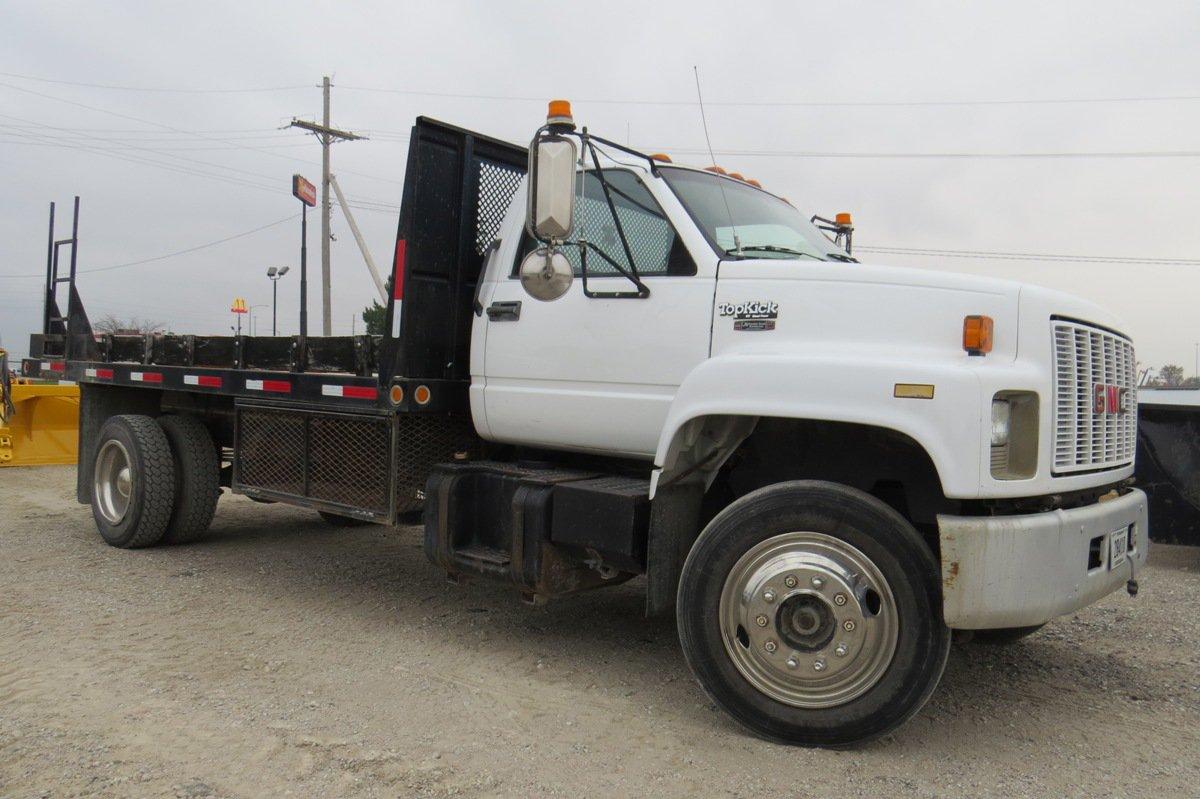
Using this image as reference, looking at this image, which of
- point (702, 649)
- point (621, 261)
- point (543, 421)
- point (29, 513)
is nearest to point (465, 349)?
point (543, 421)

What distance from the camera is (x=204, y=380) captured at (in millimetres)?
6465

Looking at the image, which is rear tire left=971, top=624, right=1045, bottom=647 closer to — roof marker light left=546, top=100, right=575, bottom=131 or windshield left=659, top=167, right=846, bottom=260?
windshield left=659, top=167, right=846, bottom=260

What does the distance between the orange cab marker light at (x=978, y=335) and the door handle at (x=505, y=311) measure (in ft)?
7.02

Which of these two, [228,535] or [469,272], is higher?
[469,272]

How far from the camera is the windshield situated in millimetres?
4301

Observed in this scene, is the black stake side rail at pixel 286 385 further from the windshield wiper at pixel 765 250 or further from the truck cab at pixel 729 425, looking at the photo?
the windshield wiper at pixel 765 250

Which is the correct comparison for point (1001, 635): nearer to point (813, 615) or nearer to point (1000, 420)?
point (813, 615)

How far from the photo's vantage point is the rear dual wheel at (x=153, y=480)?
676cm

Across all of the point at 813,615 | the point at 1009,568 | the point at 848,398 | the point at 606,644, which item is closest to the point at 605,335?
the point at 848,398

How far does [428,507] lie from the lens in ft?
15.9

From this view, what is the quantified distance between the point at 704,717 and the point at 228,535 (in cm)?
508

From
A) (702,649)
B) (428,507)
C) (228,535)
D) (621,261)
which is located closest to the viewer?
(702,649)

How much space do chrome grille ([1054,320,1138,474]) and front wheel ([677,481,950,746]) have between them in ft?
2.30

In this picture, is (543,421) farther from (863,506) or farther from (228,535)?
(228,535)
